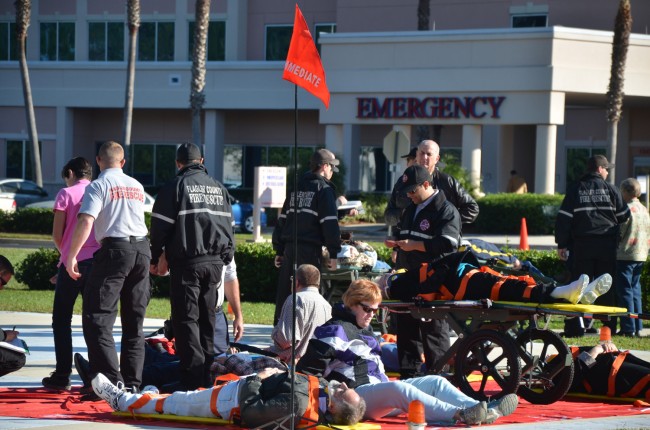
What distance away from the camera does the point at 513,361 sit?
8906mm

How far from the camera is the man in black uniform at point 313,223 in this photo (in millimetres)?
11297

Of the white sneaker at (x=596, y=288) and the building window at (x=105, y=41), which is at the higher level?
the building window at (x=105, y=41)

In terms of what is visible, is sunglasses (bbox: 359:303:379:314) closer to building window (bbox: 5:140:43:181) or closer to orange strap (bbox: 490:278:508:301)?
orange strap (bbox: 490:278:508:301)

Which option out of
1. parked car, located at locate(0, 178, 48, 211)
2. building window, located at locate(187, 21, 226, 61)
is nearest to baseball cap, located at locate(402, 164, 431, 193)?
parked car, located at locate(0, 178, 48, 211)

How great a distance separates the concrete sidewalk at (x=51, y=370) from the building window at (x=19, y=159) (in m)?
31.1

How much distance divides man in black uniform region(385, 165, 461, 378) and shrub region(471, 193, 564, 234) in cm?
2242

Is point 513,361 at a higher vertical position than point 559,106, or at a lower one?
lower

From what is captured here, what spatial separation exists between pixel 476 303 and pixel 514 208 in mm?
23816

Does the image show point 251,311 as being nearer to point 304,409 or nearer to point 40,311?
point 40,311

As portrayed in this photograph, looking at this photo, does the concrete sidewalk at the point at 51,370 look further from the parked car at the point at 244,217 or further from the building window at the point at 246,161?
the building window at the point at 246,161

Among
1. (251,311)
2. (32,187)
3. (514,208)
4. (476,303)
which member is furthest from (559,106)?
(476,303)

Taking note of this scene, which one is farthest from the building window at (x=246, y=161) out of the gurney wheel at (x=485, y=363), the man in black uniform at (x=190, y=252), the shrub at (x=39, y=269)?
the gurney wheel at (x=485, y=363)

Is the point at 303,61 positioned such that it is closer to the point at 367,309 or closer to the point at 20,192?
the point at 367,309

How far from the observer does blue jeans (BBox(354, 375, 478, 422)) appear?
8.06 m
